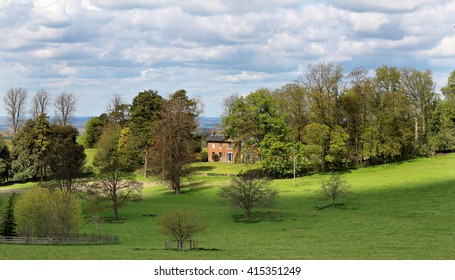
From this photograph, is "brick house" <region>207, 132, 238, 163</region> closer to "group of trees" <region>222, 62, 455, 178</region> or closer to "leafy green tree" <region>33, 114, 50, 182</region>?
"group of trees" <region>222, 62, 455, 178</region>

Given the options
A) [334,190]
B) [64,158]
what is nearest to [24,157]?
[64,158]

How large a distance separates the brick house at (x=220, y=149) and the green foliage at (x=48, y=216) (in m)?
75.0

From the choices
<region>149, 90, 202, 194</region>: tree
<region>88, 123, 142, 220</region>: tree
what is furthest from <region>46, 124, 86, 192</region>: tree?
<region>149, 90, 202, 194</region>: tree

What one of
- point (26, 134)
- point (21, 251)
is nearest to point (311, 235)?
point (21, 251)

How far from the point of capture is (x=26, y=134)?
95.2 metres

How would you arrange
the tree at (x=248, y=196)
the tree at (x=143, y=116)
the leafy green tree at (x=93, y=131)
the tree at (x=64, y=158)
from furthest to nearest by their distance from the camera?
the leafy green tree at (x=93, y=131) < the tree at (x=143, y=116) < the tree at (x=64, y=158) < the tree at (x=248, y=196)

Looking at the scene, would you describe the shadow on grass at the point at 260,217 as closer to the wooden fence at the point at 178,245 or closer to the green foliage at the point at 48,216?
the wooden fence at the point at 178,245

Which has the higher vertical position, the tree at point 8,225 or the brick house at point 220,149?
the brick house at point 220,149

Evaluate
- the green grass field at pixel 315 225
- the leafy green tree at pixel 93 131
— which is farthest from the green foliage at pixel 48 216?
the leafy green tree at pixel 93 131

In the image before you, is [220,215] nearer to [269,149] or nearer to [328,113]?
[269,149]

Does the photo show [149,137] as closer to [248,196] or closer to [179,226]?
[248,196]

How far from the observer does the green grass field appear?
34688 millimetres

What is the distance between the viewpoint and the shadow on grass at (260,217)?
52784 mm

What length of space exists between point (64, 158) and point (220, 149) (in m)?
47.3
